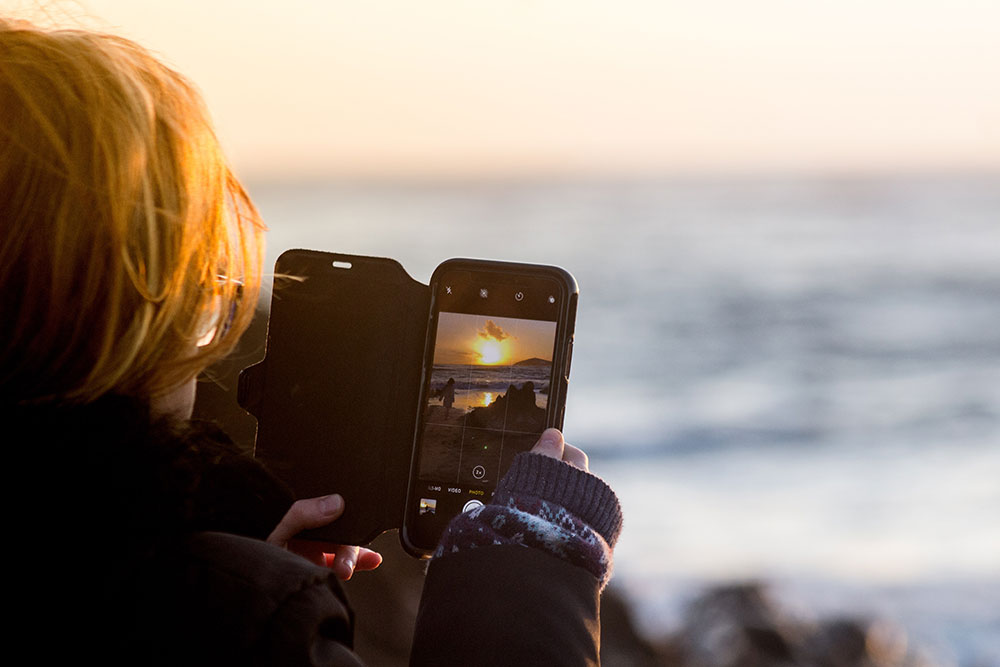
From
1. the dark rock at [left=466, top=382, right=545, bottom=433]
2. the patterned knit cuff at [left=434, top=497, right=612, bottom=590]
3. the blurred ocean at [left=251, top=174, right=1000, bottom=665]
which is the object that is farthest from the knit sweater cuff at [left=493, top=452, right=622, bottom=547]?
the blurred ocean at [left=251, top=174, right=1000, bottom=665]

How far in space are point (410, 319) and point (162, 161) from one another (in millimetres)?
666

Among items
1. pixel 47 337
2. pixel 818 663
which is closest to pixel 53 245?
pixel 47 337

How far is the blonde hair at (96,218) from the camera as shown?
914 mm

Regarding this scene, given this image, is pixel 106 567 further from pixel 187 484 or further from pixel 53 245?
pixel 53 245

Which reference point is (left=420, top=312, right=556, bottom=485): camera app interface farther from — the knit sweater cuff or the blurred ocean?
the blurred ocean

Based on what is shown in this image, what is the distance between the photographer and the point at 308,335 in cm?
157

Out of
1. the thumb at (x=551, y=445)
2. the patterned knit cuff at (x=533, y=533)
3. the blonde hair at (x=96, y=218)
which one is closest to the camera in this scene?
the blonde hair at (x=96, y=218)

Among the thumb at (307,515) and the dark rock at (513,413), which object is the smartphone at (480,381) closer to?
the dark rock at (513,413)

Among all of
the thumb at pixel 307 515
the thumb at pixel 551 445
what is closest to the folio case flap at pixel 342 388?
the thumb at pixel 307 515

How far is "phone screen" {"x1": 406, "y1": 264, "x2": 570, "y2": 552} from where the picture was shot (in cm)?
158

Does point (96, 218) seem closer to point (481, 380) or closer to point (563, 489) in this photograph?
point (563, 489)

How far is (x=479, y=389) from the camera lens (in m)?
1.60

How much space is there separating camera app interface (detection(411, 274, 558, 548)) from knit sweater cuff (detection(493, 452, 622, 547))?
286 millimetres

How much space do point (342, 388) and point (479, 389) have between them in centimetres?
22
